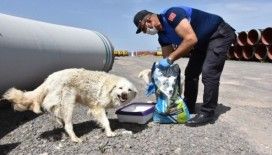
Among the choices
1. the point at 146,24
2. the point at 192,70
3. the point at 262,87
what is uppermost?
the point at 146,24

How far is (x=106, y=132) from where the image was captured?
5719 mm

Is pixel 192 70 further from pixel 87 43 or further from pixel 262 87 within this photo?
pixel 262 87

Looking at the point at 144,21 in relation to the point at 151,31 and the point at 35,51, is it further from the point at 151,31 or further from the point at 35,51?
the point at 35,51

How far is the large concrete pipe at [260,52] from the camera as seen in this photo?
2303cm

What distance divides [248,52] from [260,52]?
0.88m

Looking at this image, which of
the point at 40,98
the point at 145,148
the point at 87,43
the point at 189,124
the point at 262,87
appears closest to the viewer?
the point at 145,148

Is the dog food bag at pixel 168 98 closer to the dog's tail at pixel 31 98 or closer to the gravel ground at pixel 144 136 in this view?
the gravel ground at pixel 144 136

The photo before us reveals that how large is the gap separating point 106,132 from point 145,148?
645 mm

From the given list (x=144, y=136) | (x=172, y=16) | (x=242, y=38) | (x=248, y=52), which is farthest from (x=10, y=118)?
(x=242, y=38)

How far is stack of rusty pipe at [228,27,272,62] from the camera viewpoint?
2269cm

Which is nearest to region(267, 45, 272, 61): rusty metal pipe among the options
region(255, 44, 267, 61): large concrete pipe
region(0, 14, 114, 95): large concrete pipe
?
region(255, 44, 267, 61): large concrete pipe

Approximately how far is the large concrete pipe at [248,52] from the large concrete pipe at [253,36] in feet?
1.04

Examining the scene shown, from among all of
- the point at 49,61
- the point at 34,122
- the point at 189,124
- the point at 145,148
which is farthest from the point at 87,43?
the point at 145,148

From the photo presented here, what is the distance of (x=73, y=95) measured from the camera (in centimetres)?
574
